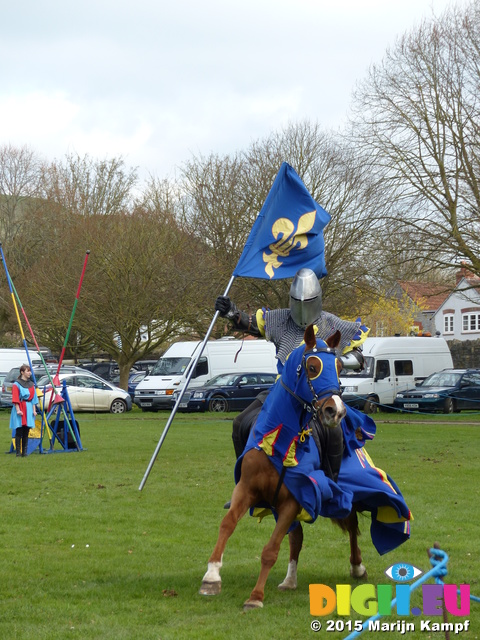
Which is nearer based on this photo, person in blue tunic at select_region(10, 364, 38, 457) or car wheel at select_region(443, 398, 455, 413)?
person in blue tunic at select_region(10, 364, 38, 457)

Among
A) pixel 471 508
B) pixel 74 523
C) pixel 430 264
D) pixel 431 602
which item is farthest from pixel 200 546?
pixel 430 264

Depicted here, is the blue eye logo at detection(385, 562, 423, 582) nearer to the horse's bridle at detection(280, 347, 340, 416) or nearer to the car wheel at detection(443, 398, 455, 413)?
the horse's bridle at detection(280, 347, 340, 416)

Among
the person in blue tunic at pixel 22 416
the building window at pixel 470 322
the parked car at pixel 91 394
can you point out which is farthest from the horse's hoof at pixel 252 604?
the building window at pixel 470 322

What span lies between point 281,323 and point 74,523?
3.86 meters

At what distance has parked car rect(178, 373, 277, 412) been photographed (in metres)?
31.4

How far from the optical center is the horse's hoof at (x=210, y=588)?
A: 20.9 feet

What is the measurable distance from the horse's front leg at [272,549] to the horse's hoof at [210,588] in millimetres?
269

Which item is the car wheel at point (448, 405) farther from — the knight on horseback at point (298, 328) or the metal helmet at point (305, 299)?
the metal helmet at point (305, 299)

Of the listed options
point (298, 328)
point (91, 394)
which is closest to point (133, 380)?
point (91, 394)

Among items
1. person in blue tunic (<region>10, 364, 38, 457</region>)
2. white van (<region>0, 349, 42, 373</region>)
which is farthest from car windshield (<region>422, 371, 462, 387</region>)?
person in blue tunic (<region>10, 364, 38, 457</region>)

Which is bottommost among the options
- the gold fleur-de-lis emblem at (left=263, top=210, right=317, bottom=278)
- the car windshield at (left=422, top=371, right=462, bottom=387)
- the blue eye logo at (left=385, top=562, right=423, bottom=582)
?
the blue eye logo at (left=385, top=562, right=423, bottom=582)

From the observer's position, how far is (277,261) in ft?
33.8

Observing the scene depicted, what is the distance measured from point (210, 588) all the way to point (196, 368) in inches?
1080

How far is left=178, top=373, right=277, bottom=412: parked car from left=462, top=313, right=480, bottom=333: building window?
4064 cm
